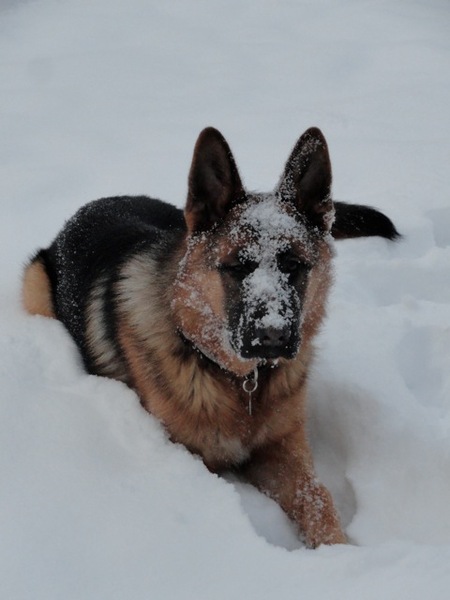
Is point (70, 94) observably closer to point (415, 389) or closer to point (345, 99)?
point (345, 99)

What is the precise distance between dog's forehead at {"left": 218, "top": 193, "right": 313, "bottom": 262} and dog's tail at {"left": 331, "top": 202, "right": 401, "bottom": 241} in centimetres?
88

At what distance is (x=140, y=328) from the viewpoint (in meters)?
3.42

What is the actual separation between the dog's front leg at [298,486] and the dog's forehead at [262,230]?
100 cm

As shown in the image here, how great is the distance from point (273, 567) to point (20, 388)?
151cm

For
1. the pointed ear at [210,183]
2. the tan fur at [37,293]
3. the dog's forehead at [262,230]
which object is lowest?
the tan fur at [37,293]

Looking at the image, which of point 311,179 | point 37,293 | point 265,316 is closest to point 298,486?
point 265,316

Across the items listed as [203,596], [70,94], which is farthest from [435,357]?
[70,94]

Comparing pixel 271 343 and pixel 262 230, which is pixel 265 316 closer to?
pixel 271 343

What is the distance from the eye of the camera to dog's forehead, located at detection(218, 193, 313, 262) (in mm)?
2914

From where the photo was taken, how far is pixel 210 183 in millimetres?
2988

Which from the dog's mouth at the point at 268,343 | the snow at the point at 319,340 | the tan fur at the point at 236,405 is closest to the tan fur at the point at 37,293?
the snow at the point at 319,340

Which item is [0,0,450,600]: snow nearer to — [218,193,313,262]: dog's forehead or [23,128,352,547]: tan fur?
[23,128,352,547]: tan fur

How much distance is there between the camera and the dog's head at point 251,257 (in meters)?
2.81

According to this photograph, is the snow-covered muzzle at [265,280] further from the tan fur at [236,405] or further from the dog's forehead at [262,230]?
the tan fur at [236,405]
